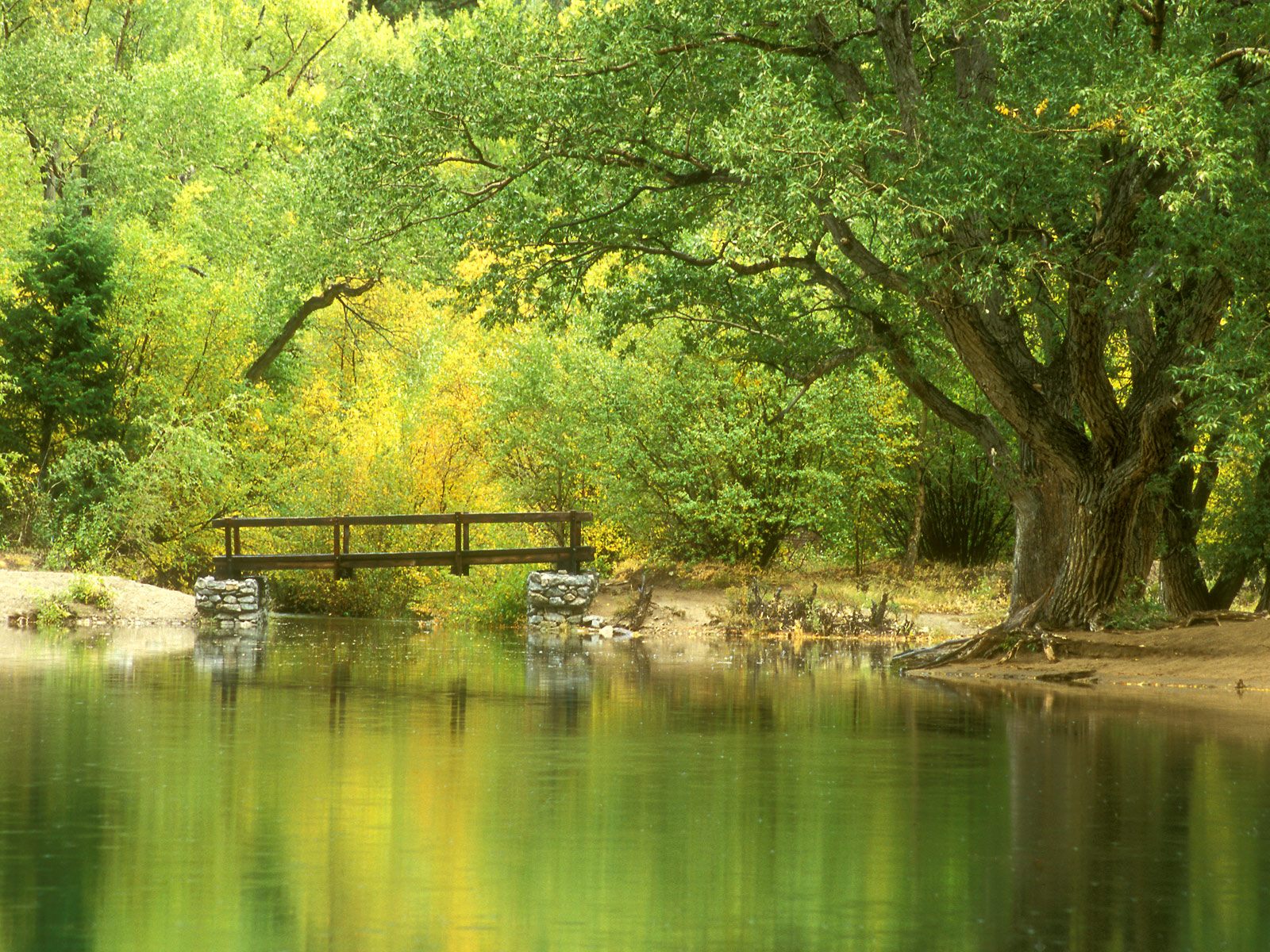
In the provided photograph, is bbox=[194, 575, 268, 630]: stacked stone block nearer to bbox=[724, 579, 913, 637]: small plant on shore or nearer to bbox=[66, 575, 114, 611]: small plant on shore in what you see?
bbox=[66, 575, 114, 611]: small plant on shore

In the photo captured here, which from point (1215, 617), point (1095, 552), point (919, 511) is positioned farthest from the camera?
point (919, 511)

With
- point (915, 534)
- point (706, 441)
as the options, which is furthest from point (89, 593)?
point (915, 534)

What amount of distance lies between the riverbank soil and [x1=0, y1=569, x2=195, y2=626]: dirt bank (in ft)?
50.2

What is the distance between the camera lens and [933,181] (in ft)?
56.1

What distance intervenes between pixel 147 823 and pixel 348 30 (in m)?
48.6

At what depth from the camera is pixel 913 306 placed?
21109mm

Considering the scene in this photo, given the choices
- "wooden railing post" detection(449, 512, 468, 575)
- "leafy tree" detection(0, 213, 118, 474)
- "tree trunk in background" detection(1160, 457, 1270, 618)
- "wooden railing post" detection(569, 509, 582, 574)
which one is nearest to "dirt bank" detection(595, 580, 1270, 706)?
"tree trunk in background" detection(1160, 457, 1270, 618)

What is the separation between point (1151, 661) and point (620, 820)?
37.0 ft

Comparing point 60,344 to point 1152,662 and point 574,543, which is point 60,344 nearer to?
point 574,543

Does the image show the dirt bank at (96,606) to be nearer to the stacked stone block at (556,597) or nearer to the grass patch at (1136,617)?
the stacked stone block at (556,597)

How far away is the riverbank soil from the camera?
18.0 meters

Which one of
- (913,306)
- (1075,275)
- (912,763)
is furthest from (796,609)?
(912,763)

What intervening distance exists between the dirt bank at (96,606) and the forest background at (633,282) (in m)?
2.17

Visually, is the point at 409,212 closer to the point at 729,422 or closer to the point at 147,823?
the point at 729,422
